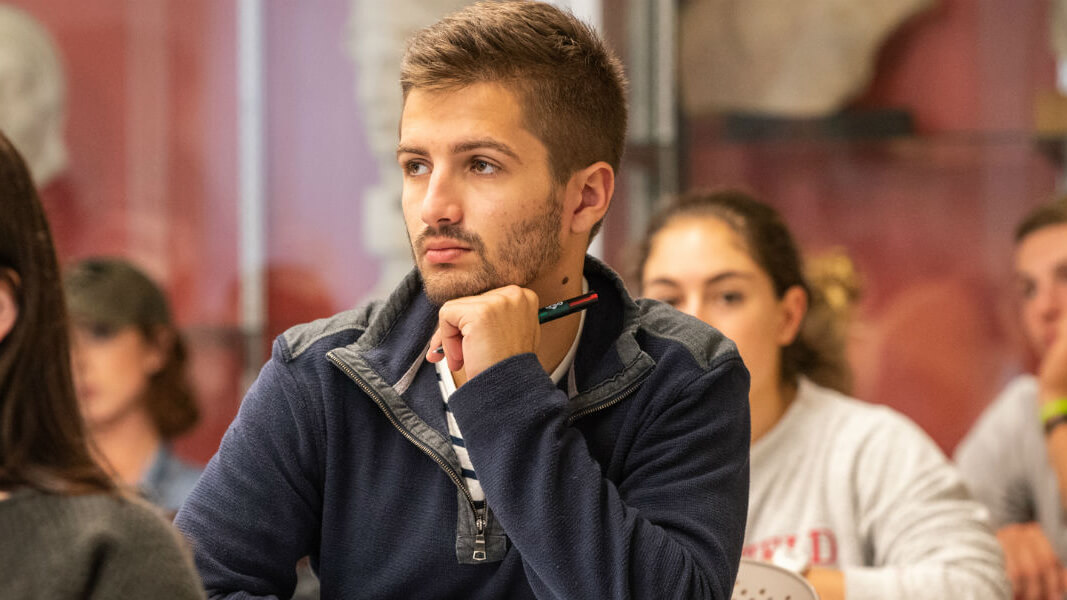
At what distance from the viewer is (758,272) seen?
2490 mm

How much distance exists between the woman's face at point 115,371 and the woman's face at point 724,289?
1.53 m

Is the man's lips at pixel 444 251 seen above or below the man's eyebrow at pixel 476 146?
below

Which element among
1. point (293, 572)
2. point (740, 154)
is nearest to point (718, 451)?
point (293, 572)

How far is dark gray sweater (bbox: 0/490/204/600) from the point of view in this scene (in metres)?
1.00

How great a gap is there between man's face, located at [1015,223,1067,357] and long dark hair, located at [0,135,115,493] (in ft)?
8.39

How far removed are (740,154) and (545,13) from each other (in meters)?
2.03

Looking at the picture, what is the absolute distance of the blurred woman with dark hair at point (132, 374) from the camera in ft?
10.8

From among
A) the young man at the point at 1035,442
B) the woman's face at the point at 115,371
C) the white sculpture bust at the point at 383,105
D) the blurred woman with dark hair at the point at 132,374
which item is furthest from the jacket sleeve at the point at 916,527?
the woman's face at the point at 115,371

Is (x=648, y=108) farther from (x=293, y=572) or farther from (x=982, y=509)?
(x=293, y=572)

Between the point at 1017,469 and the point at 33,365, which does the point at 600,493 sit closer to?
the point at 33,365

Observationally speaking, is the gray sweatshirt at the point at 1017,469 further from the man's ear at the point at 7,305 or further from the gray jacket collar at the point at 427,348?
the man's ear at the point at 7,305

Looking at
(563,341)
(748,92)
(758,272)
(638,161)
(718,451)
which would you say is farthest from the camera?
(748,92)

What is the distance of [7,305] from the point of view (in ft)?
3.58

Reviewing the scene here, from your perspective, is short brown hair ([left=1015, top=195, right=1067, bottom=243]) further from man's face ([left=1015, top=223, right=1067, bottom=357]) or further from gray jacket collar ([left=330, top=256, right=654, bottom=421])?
gray jacket collar ([left=330, top=256, right=654, bottom=421])
